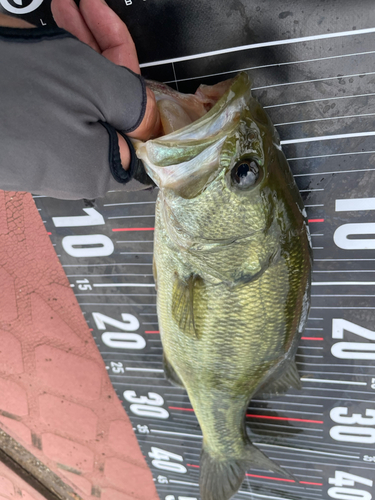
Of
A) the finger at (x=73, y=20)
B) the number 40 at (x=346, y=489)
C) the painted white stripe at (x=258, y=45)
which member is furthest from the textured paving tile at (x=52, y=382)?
the number 40 at (x=346, y=489)

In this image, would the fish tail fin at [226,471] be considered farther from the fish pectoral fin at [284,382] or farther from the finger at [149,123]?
the finger at [149,123]

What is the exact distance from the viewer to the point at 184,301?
3.54 feet

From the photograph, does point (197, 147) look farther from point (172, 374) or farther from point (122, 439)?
point (122, 439)

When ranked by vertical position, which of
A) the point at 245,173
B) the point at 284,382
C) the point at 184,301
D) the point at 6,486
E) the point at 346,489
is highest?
the point at 245,173

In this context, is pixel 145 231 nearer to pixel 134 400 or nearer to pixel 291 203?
pixel 291 203

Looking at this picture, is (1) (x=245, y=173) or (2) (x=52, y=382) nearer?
(1) (x=245, y=173)

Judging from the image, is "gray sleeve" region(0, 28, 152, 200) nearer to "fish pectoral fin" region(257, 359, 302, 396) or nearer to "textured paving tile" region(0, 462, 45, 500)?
"fish pectoral fin" region(257, 359, 302, 396)

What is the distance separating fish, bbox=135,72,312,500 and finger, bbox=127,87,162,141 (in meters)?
0.03

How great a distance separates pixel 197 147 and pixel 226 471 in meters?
1.37

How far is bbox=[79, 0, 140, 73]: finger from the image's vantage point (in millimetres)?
1078

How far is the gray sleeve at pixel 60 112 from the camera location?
74cm

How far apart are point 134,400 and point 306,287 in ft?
4.12

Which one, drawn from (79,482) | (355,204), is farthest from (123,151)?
(79,482)

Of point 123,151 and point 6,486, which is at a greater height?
point 123,151
